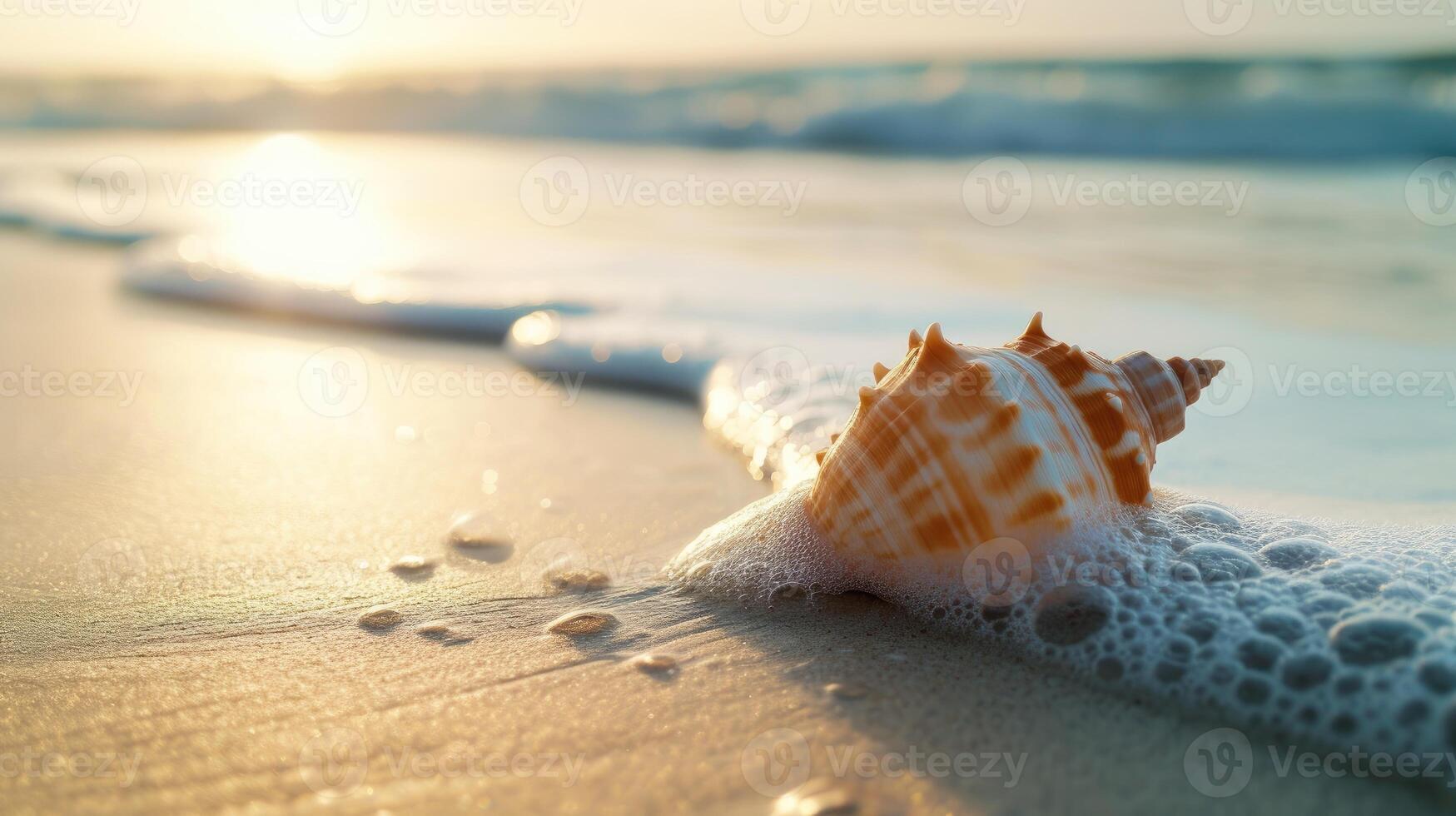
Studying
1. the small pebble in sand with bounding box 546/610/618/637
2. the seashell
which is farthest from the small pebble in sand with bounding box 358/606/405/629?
the seashell

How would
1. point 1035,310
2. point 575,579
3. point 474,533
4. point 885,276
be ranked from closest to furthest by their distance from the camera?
point 575,579, point 474,533, point 1035,310, point 885,276

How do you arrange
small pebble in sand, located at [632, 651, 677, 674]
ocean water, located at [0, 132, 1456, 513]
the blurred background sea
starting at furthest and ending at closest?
the blurred background sea < ocean water, located at [0, 132, 1456, 513] < small pebble in sand, located at [632, 651, 677, 674]

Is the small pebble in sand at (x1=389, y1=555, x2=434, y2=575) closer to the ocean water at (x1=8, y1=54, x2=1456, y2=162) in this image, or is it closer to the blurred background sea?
the blurred background sea

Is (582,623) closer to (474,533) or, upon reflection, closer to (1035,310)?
(474,533)

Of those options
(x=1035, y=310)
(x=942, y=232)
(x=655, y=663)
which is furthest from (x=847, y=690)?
(x=942, y=232)

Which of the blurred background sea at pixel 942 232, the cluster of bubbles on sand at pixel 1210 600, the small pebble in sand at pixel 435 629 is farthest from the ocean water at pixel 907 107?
the small pebble in sand at pixel 435 629

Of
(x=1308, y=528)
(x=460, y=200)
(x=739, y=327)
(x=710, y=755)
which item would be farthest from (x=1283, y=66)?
(x=710, y=755)

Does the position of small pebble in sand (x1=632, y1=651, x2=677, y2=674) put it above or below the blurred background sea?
below
